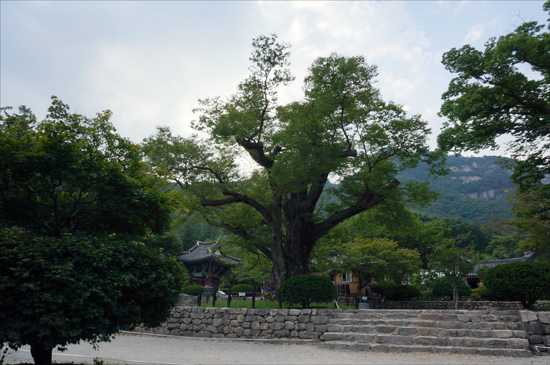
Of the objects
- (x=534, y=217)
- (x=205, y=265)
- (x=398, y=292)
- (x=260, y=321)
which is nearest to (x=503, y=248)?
(x=398, y=292)

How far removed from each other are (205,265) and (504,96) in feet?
91.0

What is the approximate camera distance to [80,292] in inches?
171

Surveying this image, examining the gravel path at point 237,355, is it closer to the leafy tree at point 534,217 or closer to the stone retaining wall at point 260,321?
the stone retaining wall at point 260,321

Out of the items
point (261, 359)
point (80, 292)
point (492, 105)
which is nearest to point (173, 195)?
point (80, 292)

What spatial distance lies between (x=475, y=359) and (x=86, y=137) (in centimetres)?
907

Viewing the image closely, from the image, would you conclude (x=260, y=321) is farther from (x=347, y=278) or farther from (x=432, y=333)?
(x=347, y=278)

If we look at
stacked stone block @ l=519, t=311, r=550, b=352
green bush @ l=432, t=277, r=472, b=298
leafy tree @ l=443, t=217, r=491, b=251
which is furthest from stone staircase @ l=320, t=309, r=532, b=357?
leafy tree @ l=443, t=217, r=491, b=251

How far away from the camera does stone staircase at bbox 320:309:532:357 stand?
7.90 meters

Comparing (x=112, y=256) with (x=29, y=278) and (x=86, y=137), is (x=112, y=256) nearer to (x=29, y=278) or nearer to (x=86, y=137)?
(x=29, y=278)

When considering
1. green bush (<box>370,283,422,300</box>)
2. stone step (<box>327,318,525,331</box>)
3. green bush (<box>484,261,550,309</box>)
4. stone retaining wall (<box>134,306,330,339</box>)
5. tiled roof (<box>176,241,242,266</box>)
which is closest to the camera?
stone step (<box>327,318,525,331</box>)

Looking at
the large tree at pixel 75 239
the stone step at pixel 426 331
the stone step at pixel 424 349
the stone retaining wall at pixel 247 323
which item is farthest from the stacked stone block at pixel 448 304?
the large tree at pixel 75 239

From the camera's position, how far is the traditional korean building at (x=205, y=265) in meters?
31.4

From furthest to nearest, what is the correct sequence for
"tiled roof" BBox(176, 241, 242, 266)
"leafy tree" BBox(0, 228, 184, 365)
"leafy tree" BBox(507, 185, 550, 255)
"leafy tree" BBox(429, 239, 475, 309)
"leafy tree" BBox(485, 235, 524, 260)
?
"leafy tree" BBox(485, 235, 524, 260) < "tiled roof" BBox(176, 241, 242, 266) < "leafy tree" BBox(429, 239, 475, 309) < "leafy tree" BBox(507, 185, 550, 255) < "leafy tree" BBox(0, 228, 184, 365)

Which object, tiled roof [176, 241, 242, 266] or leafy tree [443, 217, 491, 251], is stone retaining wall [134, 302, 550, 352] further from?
leafy tree [443, 217, 491, 251]
